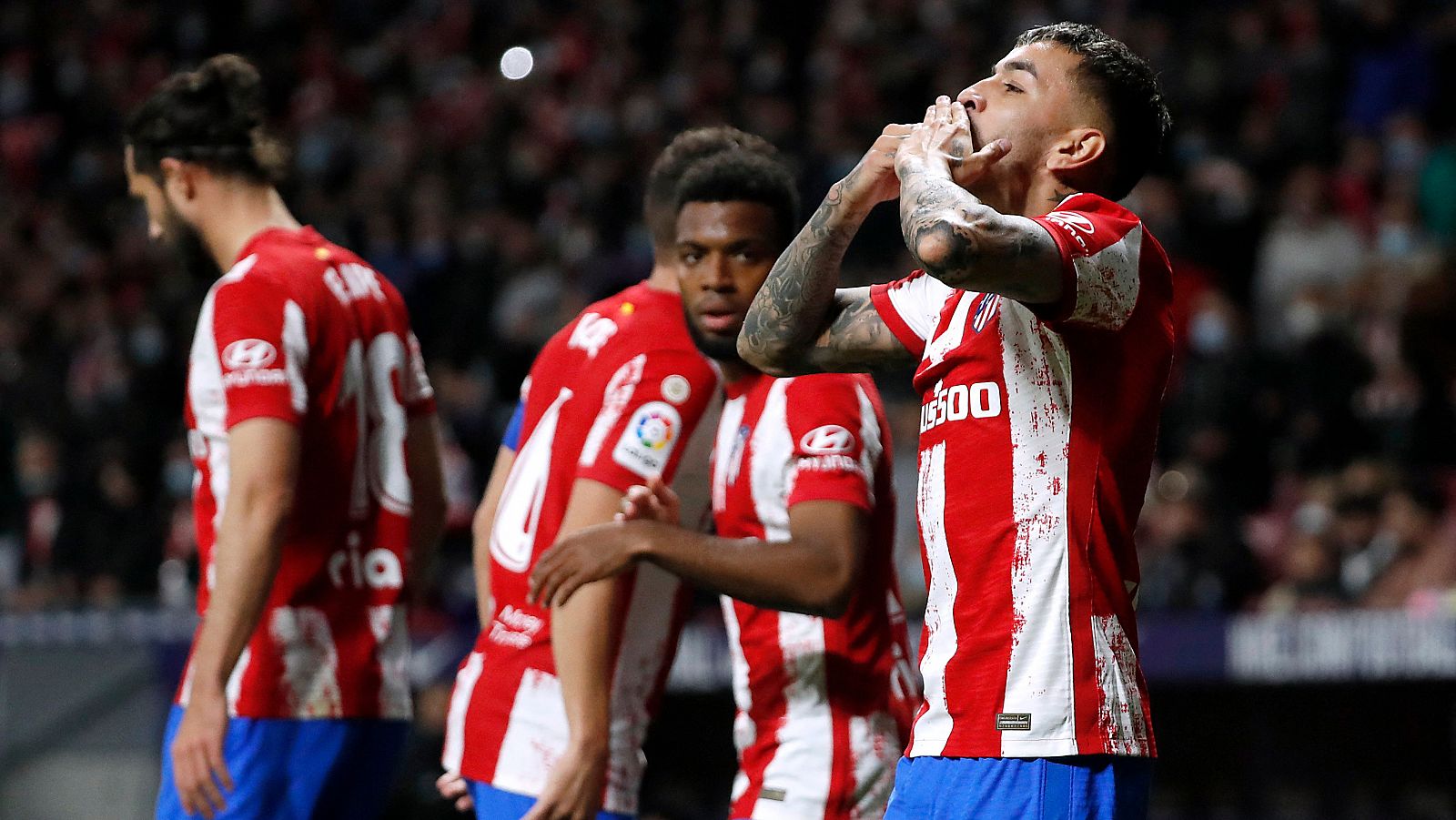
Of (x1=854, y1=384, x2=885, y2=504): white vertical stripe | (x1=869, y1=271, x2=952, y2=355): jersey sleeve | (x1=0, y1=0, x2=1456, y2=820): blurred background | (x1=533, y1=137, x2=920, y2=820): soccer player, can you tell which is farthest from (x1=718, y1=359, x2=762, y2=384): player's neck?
(x1=0, y1=0, x2=1456, y2=820): blurred background

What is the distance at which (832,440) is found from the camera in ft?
12.2

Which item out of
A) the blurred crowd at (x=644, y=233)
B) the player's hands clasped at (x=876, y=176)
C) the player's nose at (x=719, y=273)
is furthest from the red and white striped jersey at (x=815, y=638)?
the blurred crowd at (x=644, y=233)

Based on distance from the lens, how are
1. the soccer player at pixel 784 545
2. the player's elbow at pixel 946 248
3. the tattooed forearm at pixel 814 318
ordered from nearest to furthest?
the player's elbow at pixel 946 248
the tattooed forearm at pixel 814 318
the soccer player at pixel 784 545

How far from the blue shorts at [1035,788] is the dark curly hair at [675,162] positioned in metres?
1.75

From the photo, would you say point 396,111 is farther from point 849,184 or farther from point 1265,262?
point 849,184

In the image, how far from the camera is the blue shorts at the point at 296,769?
12.9 feet

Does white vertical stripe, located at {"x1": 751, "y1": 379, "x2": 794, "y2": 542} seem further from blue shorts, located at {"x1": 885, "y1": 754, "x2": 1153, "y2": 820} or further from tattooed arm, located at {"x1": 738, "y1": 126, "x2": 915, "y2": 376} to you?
blue shorts, located at {"x1": 885, "y1": 754, "x2": 1153, "y2": 820}

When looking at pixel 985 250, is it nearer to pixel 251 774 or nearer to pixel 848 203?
pixel 848 203

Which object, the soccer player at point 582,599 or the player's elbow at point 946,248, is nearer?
the player's elbow at point 946,248

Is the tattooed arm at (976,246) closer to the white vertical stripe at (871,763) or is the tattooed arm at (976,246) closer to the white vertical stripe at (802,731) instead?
the white vertical stripe at (802,731)

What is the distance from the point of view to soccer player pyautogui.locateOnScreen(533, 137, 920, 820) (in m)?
3.48

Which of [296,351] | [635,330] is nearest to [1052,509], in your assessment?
[635,330]

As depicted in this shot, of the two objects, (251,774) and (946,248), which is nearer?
(946,248)

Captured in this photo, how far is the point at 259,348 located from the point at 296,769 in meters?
0.96
